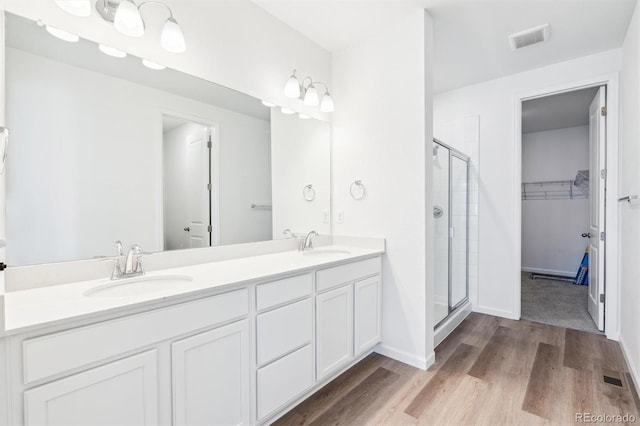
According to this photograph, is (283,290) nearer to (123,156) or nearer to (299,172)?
(123,156)

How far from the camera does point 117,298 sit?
112 cm

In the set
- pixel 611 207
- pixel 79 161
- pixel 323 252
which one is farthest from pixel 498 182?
pixel 79 161

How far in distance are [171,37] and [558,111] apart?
488cm

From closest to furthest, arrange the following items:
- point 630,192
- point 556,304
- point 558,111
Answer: point 630,192 → point 556,304 → point 558,111

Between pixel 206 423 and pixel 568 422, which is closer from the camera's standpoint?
pixel 206 423

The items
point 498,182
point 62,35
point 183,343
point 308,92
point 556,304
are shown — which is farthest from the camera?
point 556,304

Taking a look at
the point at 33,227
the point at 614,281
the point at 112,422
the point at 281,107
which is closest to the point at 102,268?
the point at 33,227

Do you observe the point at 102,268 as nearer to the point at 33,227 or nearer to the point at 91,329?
the point at 33,227

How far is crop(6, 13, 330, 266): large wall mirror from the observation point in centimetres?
129

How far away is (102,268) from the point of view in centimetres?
147

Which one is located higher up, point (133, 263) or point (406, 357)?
point (133, 263)

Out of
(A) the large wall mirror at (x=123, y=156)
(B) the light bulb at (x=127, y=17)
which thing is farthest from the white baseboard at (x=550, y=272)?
(B) the light bulb at (x=127, y=17)

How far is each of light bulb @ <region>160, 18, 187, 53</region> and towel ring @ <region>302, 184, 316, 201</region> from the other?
4.47 ft

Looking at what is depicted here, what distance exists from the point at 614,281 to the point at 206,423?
3.38 meters
